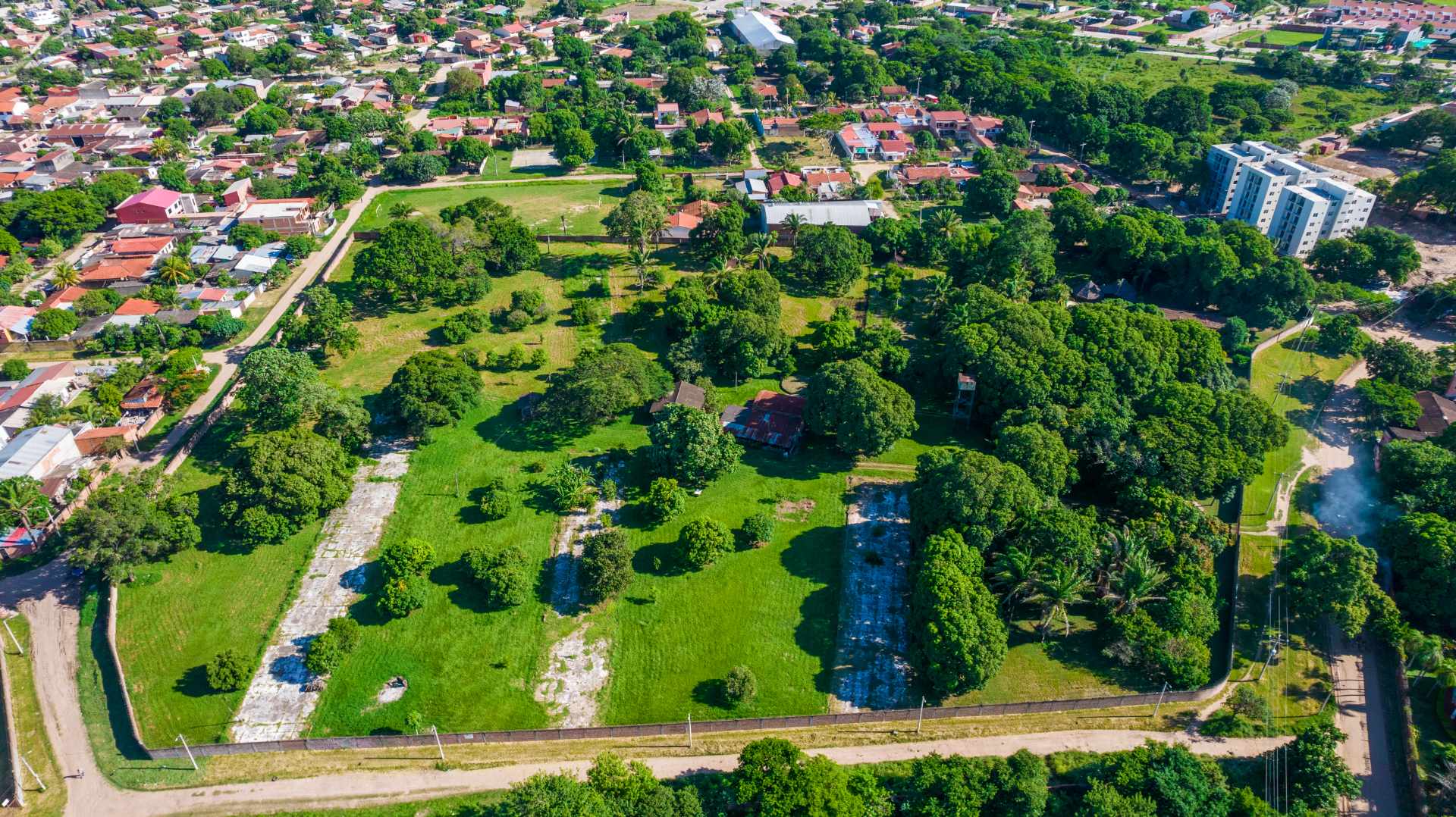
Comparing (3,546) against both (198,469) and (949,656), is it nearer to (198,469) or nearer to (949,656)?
(198,469)

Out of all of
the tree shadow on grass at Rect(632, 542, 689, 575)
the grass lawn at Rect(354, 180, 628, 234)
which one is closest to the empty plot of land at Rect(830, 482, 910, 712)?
the tree shadow on grass at Rect(632, 542, 689, 575)

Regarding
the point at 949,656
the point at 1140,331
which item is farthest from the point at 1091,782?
the point at 1140,331

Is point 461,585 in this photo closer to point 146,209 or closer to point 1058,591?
point 1058,591

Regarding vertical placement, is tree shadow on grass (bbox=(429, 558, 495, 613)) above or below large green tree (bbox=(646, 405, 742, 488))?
below

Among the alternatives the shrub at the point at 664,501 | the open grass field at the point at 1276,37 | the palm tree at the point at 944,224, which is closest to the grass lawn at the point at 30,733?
the shrub at the point at 664,501

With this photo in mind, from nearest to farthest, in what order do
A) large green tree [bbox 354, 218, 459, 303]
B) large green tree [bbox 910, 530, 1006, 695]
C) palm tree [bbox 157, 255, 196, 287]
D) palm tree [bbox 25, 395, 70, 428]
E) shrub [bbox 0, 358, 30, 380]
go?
large green tree [bbox 910, 530, 1006, 695] → palm tree [bbox 25, 395, 70, 428] → shrub [bbox 0, 358, 30, 380] → large green tree [bbox 354, 218, 459, 303] → palm tree [bbox 157, 255, 196, 287]

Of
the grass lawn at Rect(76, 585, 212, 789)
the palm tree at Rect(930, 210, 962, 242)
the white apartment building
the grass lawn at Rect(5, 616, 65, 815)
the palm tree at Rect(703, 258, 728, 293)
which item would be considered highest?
the white apartment building

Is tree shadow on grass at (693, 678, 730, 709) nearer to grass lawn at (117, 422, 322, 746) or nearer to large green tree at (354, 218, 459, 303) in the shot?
grass lawn at (117, 422, 322, 746)
